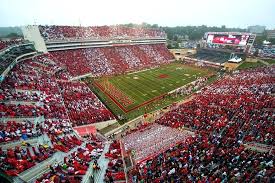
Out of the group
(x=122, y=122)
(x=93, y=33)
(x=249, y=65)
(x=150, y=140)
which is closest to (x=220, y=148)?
(x=150, y=140)

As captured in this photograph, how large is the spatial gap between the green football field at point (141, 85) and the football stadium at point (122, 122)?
7.9 inches

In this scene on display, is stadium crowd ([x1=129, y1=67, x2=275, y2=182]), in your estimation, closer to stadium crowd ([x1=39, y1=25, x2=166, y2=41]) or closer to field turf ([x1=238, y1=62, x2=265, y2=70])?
field turf ([x1=238, y1=62, x2=265, y2=70])

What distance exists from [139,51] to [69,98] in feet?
137

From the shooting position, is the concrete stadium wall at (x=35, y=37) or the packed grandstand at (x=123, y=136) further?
the concrete stadium wall at (x=35, y=37)

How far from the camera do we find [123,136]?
2547 cm

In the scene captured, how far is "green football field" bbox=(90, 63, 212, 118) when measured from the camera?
1437 inches

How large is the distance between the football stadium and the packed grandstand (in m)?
0.08

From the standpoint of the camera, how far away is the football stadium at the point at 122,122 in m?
14.2

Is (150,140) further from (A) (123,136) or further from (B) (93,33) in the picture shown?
(B) (93,33)

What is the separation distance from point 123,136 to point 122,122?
5134 millimetres

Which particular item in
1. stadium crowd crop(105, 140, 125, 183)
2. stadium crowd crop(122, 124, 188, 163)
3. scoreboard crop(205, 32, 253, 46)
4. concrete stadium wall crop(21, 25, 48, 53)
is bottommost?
stadium crowd crop(122, 124, 188, 163)

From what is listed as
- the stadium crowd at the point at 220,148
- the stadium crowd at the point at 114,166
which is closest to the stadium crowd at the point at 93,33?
the stadium crowd at the point at 220,148

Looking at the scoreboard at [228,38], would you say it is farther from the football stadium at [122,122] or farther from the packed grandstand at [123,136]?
the packed grandstand at [123,136]

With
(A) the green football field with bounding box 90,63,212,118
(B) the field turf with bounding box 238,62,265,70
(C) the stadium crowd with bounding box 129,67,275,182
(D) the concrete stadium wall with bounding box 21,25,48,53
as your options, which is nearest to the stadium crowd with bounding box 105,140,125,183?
(C) the stadium crowd with bounding box 129,67,275,182
